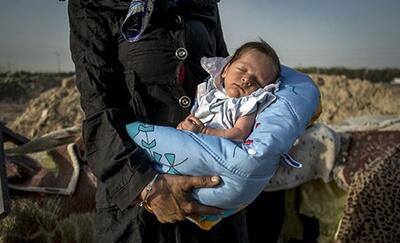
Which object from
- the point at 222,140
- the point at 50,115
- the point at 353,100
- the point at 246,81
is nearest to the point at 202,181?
the point at 222,140

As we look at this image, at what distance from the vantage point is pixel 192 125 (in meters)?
1.42

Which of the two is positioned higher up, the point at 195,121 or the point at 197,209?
the point at 195,121

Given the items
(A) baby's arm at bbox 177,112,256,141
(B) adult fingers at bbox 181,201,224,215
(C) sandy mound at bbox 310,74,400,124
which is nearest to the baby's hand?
(A) baby's arm at bbox 177,112,256,141

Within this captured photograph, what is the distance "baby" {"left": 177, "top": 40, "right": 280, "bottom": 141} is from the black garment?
2.1 inches

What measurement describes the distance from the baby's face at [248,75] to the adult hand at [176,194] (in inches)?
14.2

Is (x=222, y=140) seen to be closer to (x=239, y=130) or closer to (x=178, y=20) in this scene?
(x=239, y=130)

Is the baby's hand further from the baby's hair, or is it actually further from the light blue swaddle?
the baby's hair

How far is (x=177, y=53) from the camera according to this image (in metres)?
1.44

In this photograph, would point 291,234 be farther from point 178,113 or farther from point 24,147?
point 178,113

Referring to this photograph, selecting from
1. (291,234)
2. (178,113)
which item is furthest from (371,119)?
(178,113)

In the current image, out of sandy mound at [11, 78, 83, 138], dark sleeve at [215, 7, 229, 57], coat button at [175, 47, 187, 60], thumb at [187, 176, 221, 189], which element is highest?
coat button at [175, 47, 187, 60]

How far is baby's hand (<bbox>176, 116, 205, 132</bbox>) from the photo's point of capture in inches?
55.5

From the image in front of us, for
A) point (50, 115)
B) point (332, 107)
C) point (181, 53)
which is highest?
point (181, 53)

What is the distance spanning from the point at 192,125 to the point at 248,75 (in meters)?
0.27
